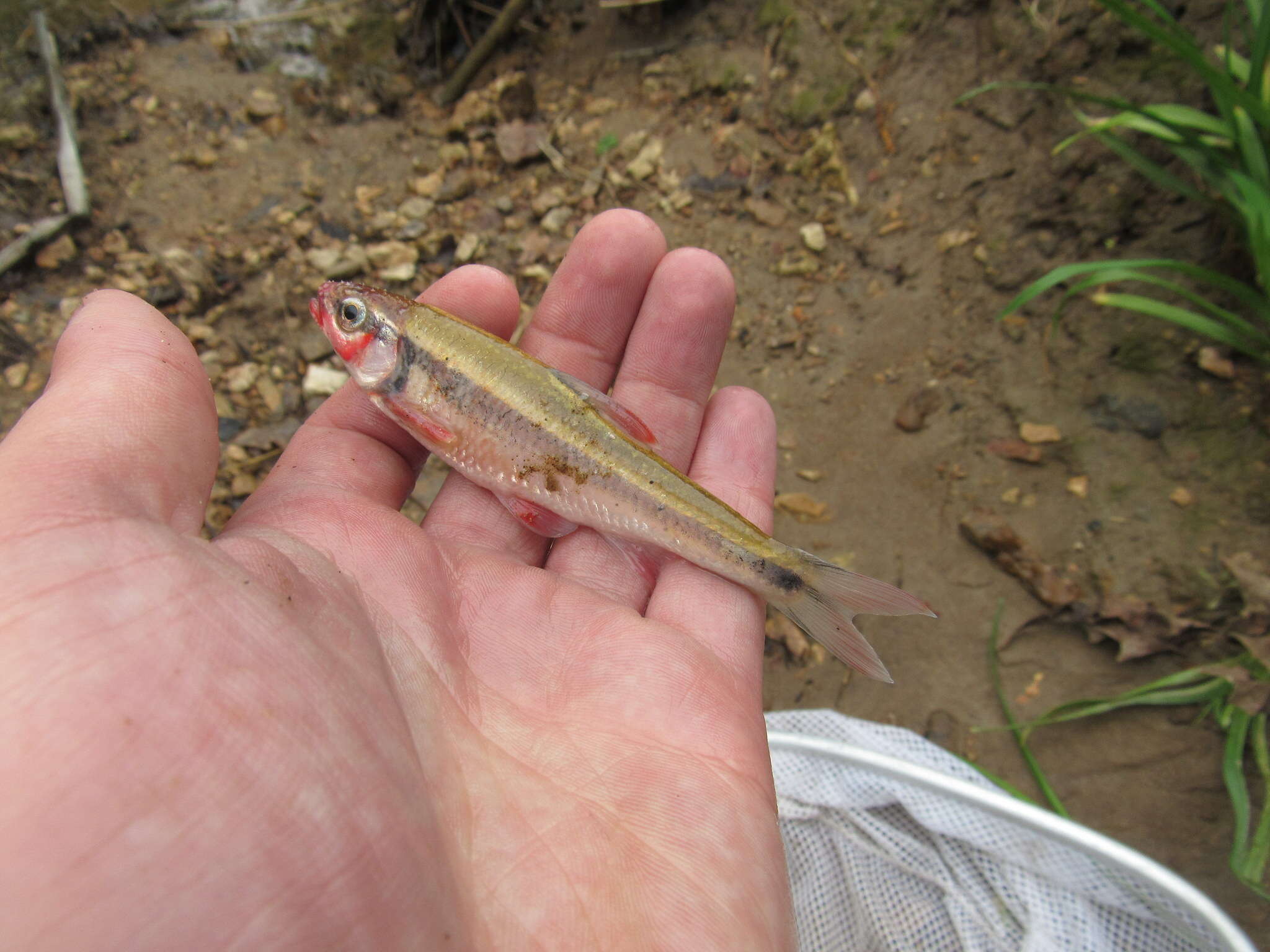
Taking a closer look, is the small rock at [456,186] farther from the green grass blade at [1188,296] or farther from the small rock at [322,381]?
the green grass blade at [1188,296]

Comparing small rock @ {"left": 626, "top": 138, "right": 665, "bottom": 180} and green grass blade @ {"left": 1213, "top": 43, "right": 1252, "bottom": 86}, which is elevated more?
green grass blade @ {"left": 1213, "top": 43, "right": 1252, "bottom": 86}

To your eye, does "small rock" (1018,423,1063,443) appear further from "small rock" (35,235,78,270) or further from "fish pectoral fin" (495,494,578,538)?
"small rock" (35,235,78,270)

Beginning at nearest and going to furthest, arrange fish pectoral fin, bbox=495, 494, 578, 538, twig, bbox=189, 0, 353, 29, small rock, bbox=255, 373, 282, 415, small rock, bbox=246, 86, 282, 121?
fish pectoral fin, bbox=495, 494, 578, 538 → small rock, bbox=255, 373, 282, 415 → small rock, bbox=246, 86, 282, 121 → twig, bbox=189, 0, 353, 29

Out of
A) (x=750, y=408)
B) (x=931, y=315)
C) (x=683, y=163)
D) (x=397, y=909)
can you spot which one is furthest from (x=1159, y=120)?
(x=397, y=909)

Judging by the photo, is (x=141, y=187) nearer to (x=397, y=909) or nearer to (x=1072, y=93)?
(x=397, y=909)

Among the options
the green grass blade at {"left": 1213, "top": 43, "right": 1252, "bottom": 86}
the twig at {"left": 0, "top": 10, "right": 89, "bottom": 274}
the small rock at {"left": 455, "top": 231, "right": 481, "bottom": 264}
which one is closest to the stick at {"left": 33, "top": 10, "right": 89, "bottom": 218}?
the twig at {"left": 0, "top": 10, "right": 89, "bottom": 274}

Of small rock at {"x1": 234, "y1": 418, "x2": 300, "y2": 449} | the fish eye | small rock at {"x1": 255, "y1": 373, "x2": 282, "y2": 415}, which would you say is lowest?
small rock at {"x1": 234, "y1": 418, "x2": 300, "y2": 449}
